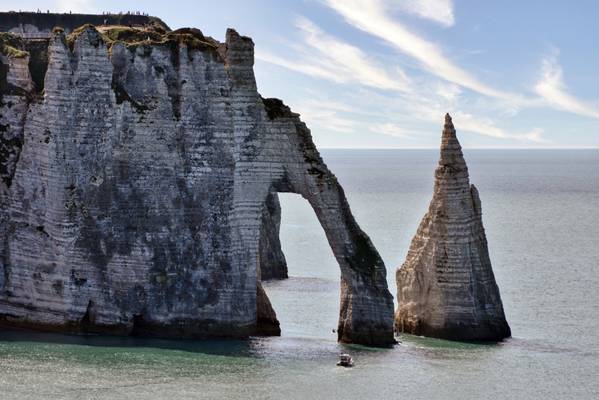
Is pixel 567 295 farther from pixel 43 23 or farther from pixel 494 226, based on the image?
pixel 494 226

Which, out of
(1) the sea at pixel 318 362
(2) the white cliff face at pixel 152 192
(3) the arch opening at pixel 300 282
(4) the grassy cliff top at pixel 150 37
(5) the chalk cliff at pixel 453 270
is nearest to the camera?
(1) the sea at pixel 318 362

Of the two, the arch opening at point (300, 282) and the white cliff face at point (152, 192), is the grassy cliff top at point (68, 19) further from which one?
the white cliff face at point (152, 192)

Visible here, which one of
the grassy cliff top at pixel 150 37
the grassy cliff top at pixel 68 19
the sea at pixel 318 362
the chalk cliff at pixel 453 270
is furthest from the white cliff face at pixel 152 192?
the grassy cliff top at pixel 68 19

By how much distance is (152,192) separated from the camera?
55688 millimetres

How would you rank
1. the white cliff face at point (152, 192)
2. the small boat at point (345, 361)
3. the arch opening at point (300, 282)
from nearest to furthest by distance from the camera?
1. the small boat at point (345, 361)
2. the white cliff face at point (152, 192)
3. the arch opening at point (300, 282)

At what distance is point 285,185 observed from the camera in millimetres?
55938

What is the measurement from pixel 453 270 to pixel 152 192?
48.6 feet

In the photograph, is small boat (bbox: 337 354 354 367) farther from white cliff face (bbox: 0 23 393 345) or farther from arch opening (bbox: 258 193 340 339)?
arch opening (bbox: 258 193 340 339)

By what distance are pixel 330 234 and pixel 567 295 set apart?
2180cm

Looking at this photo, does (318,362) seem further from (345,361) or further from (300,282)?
(300,282)

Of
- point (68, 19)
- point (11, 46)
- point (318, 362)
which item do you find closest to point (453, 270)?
point (318, 362)

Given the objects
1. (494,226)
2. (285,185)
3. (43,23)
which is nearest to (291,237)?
(494,226)

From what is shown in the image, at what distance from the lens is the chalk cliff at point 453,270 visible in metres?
55.8

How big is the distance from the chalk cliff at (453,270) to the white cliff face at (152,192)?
10.9 ft
